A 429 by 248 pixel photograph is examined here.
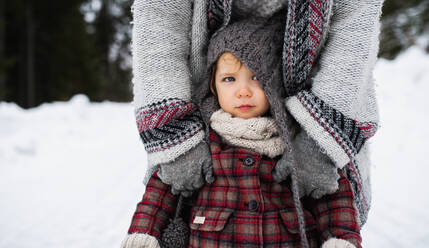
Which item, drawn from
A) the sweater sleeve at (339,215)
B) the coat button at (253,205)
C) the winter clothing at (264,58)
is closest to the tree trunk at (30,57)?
the winter clothing at (264,58)

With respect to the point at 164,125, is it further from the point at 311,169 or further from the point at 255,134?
the point at 311,169

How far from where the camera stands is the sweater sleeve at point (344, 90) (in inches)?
42.4

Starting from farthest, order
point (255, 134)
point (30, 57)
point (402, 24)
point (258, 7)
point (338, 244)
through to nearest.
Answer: point (30, 57)
point (402, 24)
point (258, 7)
point (255, 134)
point (338, 244)

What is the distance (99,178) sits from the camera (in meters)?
2.96

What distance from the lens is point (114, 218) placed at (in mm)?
2195

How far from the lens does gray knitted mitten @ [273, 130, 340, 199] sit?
1120mm

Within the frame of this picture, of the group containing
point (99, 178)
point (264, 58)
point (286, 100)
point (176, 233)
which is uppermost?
point (264, 58)

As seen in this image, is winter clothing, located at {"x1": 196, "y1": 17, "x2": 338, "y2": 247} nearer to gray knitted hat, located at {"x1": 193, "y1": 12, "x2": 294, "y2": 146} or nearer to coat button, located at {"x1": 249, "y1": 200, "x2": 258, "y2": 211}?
gray knitted hat, located at {"x1": 193, "y1": 12, "x2": 294, "y2": 146}

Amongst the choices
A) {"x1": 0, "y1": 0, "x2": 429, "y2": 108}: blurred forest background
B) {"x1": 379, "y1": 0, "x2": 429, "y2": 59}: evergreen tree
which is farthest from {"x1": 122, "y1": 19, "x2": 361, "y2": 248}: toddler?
{"x1": 0, "y1": 0, "x2": 429, "y2": 108}: blurred forest background

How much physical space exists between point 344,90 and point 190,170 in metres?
0.60

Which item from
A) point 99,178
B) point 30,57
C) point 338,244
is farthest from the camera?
point 30,57

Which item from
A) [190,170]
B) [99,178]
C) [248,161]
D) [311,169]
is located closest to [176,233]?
[190,170]

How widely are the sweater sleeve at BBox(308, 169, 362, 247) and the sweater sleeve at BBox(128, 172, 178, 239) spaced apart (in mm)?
562

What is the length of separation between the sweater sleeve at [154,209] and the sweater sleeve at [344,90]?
582 millimetres
